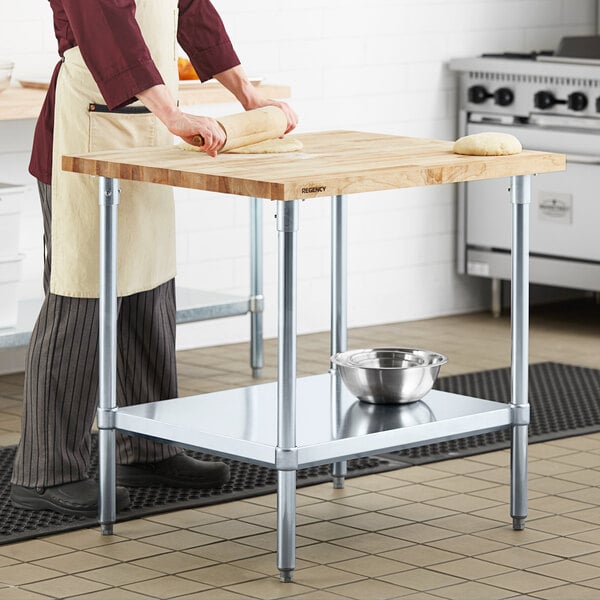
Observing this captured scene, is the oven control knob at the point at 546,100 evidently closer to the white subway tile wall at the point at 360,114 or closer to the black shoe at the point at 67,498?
the white subway tile wall at the point at 360,114

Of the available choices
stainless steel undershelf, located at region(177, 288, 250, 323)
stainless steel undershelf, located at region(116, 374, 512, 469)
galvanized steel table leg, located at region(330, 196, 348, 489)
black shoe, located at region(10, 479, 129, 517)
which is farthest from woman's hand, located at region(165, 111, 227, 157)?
stainless steel undershelf, located at region(177, 288, 250, 323)

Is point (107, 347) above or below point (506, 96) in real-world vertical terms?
below

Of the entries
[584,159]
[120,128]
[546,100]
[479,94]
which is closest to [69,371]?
[120,128]

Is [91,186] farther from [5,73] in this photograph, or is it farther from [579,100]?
[579,100]

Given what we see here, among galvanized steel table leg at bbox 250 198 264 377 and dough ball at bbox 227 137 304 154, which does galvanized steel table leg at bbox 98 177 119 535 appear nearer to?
dough ball at bbox 227 137 304 154

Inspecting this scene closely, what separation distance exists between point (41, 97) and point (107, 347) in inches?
61.6

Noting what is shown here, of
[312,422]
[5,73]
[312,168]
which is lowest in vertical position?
[312,422]

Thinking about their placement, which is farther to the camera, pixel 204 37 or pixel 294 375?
pixel 204 37

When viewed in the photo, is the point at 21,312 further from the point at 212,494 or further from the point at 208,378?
the point at 212,494

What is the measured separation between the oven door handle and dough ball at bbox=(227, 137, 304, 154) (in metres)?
2.75

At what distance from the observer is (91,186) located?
374 centimetres

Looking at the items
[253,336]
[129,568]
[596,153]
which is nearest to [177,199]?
[253,336]

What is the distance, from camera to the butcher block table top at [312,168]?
3193 millimetres

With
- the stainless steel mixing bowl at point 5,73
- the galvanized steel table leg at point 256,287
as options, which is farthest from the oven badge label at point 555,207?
the stainless steel mixing bowl at point 5,73
